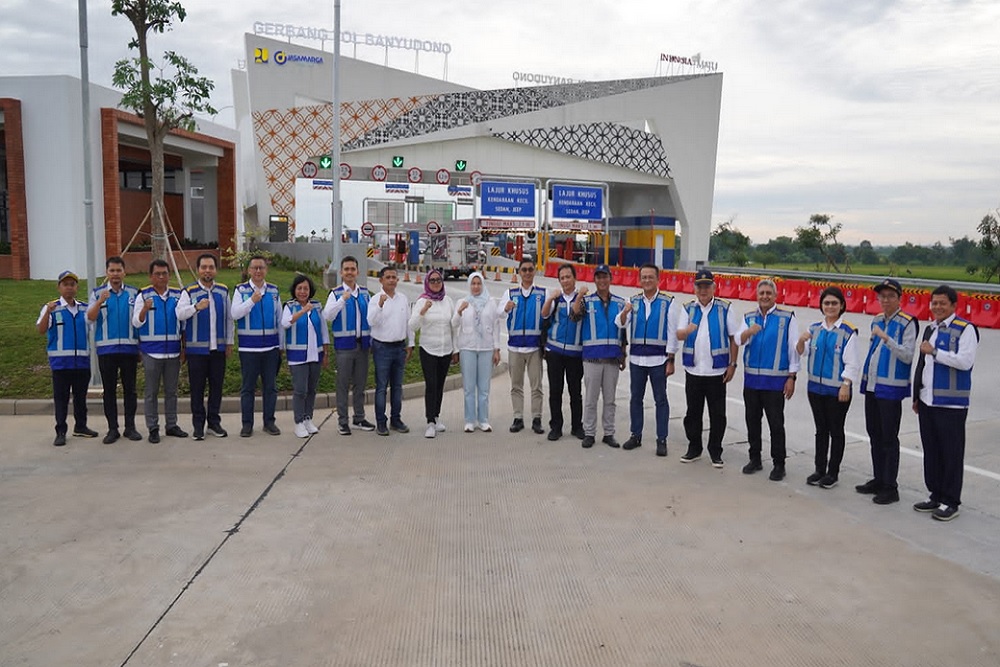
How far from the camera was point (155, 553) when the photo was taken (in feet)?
16.2

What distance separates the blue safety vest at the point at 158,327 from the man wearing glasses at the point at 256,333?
59 centimetres

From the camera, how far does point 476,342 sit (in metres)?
8.18

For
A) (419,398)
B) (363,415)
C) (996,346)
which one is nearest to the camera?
(363,415)

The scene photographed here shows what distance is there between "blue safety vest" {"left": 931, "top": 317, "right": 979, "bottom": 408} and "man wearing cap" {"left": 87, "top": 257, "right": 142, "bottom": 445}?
22.9 feet

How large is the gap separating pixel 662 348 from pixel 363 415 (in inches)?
126

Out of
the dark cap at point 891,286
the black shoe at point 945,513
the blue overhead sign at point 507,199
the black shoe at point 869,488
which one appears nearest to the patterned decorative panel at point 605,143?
the blue overhead sign at point 507,199

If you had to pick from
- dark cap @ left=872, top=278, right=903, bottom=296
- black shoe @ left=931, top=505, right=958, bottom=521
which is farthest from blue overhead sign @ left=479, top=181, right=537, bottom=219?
black shoe @ left=931, top=505, right=958, bottom=521

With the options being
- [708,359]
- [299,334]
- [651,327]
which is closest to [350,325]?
[299,334]

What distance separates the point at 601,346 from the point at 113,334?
469 centimetres

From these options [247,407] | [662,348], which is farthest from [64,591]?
[662,348]

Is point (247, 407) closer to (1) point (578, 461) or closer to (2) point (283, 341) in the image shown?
(2) point (283, 341)

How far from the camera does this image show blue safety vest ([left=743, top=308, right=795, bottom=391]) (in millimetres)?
6750

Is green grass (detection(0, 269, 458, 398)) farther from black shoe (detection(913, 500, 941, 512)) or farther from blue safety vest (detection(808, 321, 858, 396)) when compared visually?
black shoe (detection(913, 500, 941, 512))

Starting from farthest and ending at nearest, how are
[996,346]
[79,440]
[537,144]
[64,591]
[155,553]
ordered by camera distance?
[537,144] < [996,346] < [79,440] < [155,553] < [64,591]
